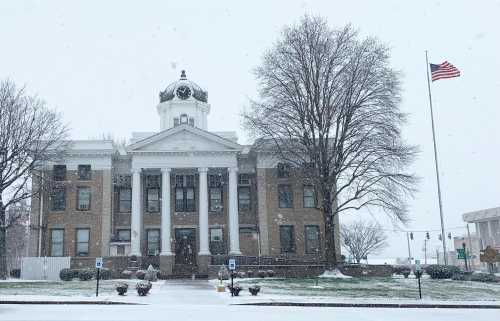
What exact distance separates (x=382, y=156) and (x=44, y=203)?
87.0ft

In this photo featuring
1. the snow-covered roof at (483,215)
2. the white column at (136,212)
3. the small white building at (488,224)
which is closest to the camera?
the white column at (136,212)

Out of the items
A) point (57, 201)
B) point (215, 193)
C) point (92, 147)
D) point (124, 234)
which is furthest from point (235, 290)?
point (57, 201)

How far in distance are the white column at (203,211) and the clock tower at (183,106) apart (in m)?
9.56

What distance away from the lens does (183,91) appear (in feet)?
173

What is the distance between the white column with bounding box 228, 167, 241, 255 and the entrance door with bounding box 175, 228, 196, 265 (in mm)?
3825

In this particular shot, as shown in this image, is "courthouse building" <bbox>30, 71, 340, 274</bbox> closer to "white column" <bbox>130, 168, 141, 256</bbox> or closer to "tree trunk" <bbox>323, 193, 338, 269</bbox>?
"white column" <bbox>130, 168, 141, 256</bbox>

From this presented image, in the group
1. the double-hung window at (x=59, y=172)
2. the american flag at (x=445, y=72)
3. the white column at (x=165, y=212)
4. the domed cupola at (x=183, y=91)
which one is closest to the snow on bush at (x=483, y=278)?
the american flag at (x=445, y=72)

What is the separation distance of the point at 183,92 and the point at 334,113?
20.9 metres

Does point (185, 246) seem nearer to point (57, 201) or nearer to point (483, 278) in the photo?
point (57, 201)

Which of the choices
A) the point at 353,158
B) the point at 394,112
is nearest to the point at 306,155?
the point at 353,158

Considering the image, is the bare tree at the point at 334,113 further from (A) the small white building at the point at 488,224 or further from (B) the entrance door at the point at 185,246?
(A) the small white building at the point at 488,224

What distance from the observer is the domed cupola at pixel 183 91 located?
52.6m

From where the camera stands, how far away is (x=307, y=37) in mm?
36094

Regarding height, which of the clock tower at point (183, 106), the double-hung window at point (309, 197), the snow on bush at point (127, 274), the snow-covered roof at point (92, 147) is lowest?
the snow on bush at point (127, 274)
